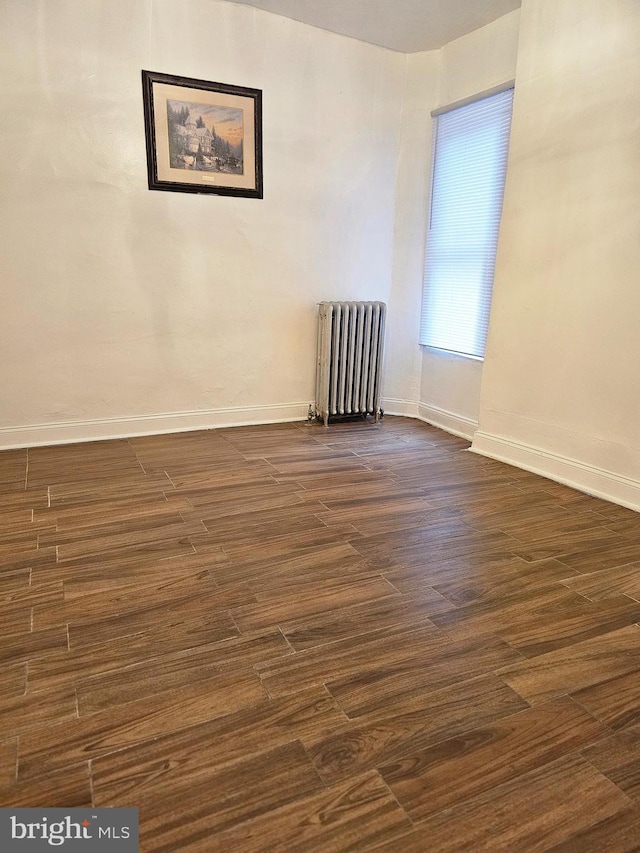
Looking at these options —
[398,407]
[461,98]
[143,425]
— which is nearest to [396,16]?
[461,98]

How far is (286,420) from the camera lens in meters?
4.62

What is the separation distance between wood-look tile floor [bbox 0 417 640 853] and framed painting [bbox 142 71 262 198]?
85.5 inches

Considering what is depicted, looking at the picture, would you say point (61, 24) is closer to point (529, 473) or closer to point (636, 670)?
point (529, 473)

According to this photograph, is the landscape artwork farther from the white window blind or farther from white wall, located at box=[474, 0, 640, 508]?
white wall, located at box=[474, 0, 640, 508]

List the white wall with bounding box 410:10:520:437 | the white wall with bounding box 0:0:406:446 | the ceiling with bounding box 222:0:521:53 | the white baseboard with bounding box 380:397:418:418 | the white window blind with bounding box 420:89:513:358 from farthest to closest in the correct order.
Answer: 1. the white baseboard with bounding box 380:397:418:418
2. the white window blind with bounding box 420:89:513:358
3. the white wall with bounding box 410:10:520:437
4. the ceiling with bounding box 222:0:521:53
5. the white wall with bounding box 0:0:406:446

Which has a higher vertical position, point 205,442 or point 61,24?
point 61,24

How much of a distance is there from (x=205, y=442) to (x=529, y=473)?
7.02ft

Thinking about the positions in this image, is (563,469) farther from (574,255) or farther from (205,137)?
(205,137)

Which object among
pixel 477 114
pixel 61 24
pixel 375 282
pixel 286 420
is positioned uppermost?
pixel 61 24

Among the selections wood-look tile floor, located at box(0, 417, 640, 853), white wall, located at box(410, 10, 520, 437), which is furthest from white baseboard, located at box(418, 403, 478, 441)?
wood-look tile floor, located at box(0, 417, 640, 853)

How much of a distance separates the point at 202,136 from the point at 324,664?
3.52 meters

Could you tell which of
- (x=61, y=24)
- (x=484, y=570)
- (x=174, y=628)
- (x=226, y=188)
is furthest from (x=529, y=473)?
(x=61, y=24)

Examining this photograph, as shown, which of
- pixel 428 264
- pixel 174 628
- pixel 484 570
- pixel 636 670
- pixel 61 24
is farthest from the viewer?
pixel 428 264

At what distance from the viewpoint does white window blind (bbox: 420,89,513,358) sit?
154 inches
